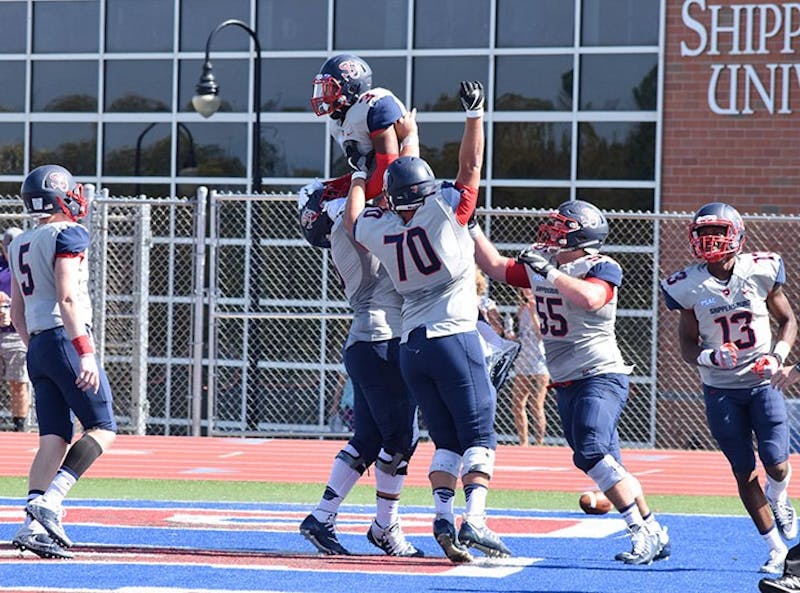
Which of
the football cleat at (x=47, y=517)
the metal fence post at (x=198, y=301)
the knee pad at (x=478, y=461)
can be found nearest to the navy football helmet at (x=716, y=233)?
the knee pad at (x=478, y=461)

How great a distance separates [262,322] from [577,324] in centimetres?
1070

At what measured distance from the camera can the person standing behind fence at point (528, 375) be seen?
16.0 metres

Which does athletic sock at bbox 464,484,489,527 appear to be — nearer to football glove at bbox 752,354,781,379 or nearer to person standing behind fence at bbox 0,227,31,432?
football glove at bbox 752,354,781,379

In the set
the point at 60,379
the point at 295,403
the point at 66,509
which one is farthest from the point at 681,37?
the point at 60,379

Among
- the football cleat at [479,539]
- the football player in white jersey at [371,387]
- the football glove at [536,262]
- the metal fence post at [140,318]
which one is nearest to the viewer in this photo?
the football cleat at [479,539]

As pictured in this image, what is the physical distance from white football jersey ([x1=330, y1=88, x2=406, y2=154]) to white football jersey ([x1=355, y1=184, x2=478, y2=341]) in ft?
1.61

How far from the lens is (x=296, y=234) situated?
18.8 m

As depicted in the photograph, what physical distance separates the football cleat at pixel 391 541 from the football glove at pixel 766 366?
1.95m

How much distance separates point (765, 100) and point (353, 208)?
37.9ft

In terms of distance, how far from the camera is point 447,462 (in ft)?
25.8

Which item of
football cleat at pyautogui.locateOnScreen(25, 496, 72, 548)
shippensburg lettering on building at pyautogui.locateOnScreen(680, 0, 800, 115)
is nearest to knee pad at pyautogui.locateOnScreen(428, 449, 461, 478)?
football cleat at pyautogui.locateOnScreen(25, 496, 72, 548)

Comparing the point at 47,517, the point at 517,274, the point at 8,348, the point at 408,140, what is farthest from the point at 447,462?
the point at 8,348

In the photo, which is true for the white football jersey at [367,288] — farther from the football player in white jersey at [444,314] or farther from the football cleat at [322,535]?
the football cleat at [322,535]

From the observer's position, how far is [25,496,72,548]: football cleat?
7.94 meters
